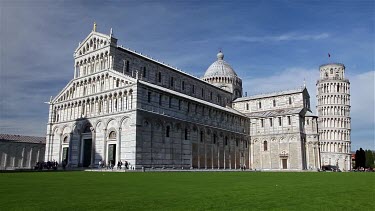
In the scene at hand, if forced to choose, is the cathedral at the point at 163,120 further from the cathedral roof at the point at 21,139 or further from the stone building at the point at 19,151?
the cathedral roof at the point at 21,139

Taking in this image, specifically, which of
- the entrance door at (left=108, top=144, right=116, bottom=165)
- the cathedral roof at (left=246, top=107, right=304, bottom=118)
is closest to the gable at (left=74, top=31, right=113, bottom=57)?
the entrance door at (left=108, top=144, right=116, bottom=165)

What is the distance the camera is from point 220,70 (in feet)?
229

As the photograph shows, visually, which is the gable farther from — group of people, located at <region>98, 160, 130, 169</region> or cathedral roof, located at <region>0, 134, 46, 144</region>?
cathedral roof, located at <region>0, 134, 46, 144</region>

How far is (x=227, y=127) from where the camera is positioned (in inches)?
2126

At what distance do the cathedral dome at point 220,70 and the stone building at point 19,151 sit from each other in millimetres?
36985

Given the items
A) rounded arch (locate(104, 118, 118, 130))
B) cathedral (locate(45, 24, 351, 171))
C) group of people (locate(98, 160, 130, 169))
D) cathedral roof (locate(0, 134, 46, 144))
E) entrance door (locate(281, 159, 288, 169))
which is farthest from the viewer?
entrance door (locate(281, 159, 288, 169))

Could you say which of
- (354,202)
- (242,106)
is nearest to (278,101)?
(242,106)

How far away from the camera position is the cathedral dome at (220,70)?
6925 cm

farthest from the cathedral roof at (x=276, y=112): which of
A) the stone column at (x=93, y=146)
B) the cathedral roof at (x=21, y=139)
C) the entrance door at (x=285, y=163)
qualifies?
the cathedral roof at (x=21, y=139)

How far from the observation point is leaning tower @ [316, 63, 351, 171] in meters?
80.4

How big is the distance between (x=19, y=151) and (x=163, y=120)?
31368 mm

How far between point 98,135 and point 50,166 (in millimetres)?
6548

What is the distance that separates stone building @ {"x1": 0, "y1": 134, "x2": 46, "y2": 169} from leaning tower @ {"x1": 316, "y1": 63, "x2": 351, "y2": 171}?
6612cm

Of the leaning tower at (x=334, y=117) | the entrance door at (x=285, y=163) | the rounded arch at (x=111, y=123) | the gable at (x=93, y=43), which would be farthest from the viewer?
the leaning tower at (x=334, y=117)
